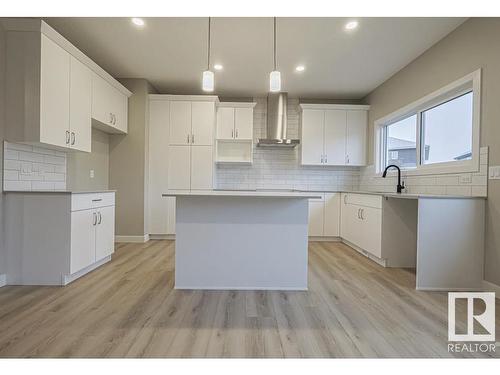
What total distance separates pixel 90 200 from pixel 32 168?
2.19ft

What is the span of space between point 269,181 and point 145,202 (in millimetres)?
2320

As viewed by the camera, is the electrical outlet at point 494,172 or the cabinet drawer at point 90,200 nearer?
the electrical outlet at point 494,172

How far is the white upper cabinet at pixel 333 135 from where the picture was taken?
5.47 metres

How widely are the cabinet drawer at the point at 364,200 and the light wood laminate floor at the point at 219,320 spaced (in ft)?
3.23

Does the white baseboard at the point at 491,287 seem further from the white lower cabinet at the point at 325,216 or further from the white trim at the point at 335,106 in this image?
the white trim at the point at 335,106

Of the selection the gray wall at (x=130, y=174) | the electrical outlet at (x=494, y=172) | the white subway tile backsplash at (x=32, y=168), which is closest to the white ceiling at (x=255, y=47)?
the gray wall at (x=130, y=174)

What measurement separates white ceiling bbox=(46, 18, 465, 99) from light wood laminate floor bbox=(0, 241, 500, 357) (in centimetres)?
269

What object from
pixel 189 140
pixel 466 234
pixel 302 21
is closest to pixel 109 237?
pixel 189 140

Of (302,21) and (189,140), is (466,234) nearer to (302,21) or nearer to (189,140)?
(302,21)

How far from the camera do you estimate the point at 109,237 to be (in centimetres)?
362

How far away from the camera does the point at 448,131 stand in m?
3.46

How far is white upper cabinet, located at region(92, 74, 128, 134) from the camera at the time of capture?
379 centimetres

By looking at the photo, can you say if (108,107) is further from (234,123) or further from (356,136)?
(356,136)

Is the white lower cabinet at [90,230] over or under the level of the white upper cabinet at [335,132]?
under
